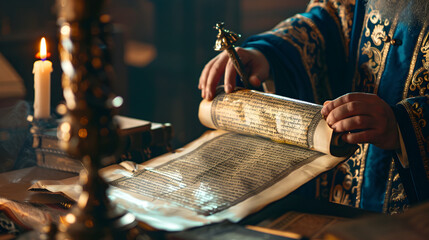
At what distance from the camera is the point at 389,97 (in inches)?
45.1

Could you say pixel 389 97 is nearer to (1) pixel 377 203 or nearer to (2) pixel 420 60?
(2) pixel 420 60

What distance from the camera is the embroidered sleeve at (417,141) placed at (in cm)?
86

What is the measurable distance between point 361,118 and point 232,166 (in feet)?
0.83

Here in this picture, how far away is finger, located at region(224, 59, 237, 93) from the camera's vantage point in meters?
1.01

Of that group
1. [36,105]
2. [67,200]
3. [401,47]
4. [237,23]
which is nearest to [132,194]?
[67,200]

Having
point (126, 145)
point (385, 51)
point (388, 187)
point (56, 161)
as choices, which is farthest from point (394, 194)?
point (56, 161)

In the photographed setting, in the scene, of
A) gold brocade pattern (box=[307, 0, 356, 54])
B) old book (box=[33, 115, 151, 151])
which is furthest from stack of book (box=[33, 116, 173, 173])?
gold brocade pattern (box=[307, 0, 356, 54])

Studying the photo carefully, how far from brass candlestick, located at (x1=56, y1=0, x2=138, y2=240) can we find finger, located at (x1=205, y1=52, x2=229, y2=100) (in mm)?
575

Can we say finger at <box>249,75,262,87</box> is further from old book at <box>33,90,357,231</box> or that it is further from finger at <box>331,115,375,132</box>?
finger at <box>331,115,375,132</box>

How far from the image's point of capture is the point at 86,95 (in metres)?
0.43

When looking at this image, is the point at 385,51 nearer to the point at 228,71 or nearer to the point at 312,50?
the point at 312,50

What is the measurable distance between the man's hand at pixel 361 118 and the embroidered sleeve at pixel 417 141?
35 mm

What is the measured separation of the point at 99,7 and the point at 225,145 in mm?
528

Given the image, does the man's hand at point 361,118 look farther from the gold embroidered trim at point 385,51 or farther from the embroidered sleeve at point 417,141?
the gold embroidered trim at point 385,51
